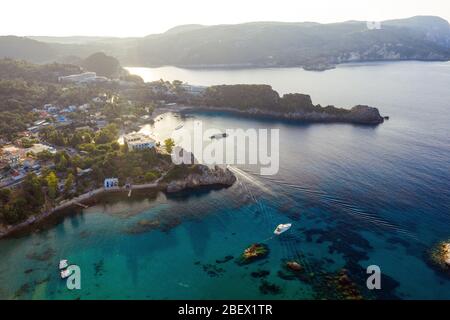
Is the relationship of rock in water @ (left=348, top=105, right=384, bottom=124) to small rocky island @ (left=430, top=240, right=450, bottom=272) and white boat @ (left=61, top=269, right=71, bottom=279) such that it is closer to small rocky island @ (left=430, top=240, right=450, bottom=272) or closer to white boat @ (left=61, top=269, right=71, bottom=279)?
small rocky island @ (left=430, top=240, right=450, bottom=272)

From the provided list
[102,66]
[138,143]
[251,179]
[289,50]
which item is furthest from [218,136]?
[289,50]

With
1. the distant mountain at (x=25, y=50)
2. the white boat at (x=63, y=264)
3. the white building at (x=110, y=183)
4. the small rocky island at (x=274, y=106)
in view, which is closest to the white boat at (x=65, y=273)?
the white boat at (x=63, y=264)

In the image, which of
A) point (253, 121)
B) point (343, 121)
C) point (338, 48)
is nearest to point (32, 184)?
point (253, 121)

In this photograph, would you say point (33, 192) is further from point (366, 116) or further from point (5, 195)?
point (366, 116)

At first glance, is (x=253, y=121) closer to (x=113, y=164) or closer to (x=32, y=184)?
(x=113, y=164)

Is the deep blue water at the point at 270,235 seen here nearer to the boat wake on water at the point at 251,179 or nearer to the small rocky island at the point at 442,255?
the boat wake on water at the point at 251,179
